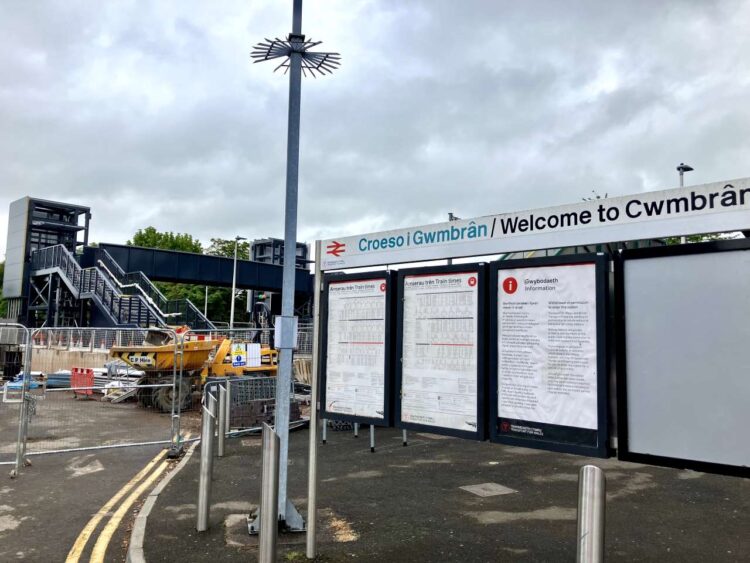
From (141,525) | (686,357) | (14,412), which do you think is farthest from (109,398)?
(686,357)

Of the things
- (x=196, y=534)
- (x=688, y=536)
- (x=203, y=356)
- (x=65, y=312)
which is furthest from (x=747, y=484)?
(x=65, y=312)

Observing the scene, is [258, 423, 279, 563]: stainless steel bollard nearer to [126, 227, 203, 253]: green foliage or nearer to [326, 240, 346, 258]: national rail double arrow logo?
[326, 240, 346, 258]: national rail double arrow logo

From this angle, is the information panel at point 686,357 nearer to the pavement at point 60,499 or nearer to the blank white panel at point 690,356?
the blank white panel at point 690,356

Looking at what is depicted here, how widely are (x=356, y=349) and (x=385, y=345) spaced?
38cm

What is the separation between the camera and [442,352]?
4840 millimetres

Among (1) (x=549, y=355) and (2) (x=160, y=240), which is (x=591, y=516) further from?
(2) (x=160, y=240)

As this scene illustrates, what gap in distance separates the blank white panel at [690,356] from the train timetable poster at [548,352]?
268 mm

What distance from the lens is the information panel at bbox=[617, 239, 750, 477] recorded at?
3387mm

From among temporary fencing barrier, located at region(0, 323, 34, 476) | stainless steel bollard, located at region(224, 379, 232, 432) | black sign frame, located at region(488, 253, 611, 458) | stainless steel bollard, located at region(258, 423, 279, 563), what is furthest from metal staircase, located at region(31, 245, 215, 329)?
black sign frame, located at region(488, 253, 611, 458)

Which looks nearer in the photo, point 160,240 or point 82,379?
point 82,379

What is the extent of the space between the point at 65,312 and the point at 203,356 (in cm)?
2247

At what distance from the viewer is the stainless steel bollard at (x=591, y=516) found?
9.82ft

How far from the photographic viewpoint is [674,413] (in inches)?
142

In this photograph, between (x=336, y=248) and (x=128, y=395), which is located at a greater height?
(x=336, y=248)
